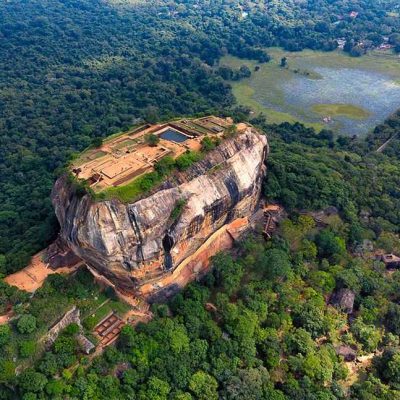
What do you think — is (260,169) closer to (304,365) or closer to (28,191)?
(304,365)

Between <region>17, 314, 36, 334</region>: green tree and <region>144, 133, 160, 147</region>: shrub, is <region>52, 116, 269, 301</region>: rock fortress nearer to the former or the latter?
<region>144, 133, 160, 147</region>: shrub

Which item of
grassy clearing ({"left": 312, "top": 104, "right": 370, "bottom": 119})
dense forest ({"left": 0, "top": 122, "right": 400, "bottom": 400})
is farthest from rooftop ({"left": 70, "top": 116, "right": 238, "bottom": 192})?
grassy clearing ({"left": 312, "top": 104, "right": 370, "bottom": 119})

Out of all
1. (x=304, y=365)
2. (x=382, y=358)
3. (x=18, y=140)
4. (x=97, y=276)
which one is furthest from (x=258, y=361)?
(x=18, y=140)

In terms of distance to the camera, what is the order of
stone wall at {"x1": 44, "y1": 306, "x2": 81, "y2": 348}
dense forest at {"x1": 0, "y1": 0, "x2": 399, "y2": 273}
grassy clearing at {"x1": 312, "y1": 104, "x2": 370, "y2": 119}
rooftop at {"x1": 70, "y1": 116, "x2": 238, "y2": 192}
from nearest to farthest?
stone wall at {"x1": 44, "y1": 306, "x2": 81, "y2": 348} < rooftop at {"x1": 70, "y1": 116, "x2": 238, "y2": 192} < dense forest at {"x1": 0, "y1": 0, "x2": 399, "y2": 273} < grassy clearing at {"x1": 312, "y1": 104, "x2": 370, "y2": 119}

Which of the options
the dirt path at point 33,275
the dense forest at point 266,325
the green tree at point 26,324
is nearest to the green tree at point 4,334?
the dense forest at point 266,325

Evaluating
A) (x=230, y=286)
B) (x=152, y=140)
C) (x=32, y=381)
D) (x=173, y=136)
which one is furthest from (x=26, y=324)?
(x=173, y=136)

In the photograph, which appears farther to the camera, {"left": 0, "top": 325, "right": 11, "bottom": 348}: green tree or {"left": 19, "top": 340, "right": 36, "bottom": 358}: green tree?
{"left": 19, "top": 340, "right": 36, "bottom": 358}: green tree
